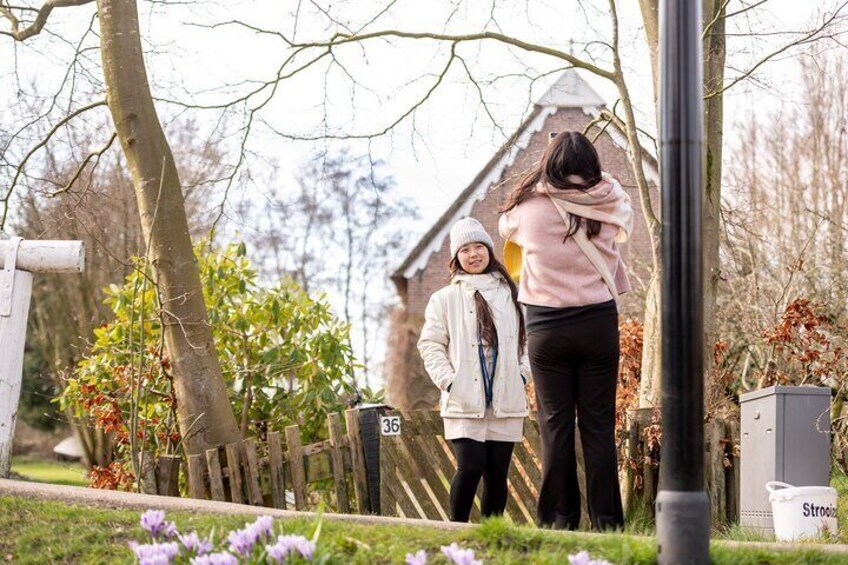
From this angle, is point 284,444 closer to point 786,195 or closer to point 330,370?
point 330,370

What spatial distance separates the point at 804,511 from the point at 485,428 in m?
1.59

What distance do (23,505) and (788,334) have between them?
5.86m

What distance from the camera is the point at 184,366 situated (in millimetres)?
7109

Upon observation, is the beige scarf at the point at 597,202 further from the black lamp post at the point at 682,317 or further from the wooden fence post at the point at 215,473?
the wooden fence post at the point at 215,473

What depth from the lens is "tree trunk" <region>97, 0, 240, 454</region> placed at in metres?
7.11

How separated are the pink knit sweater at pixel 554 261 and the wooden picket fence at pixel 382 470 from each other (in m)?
2.28

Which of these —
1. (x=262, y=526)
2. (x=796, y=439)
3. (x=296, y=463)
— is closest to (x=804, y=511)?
(x=796, y=439)

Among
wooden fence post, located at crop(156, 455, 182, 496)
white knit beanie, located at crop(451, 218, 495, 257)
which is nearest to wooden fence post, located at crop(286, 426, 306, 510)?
wooden fence post, located at crop(156, 455, 182, 496)

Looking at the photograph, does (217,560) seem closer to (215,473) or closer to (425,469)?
(215,473)

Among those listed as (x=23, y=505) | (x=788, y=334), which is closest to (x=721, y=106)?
(x=788, y=334)

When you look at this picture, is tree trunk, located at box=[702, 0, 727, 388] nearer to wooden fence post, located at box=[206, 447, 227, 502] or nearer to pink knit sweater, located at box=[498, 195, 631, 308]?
pink knit sweater, located at box=[498, 195, 631, 308]

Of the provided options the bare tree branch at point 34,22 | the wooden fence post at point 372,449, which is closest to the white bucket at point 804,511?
the wooden fence post at point 372,449

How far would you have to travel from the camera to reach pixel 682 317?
12.2 feet

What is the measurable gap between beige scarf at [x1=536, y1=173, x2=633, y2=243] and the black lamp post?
1.28 meters
